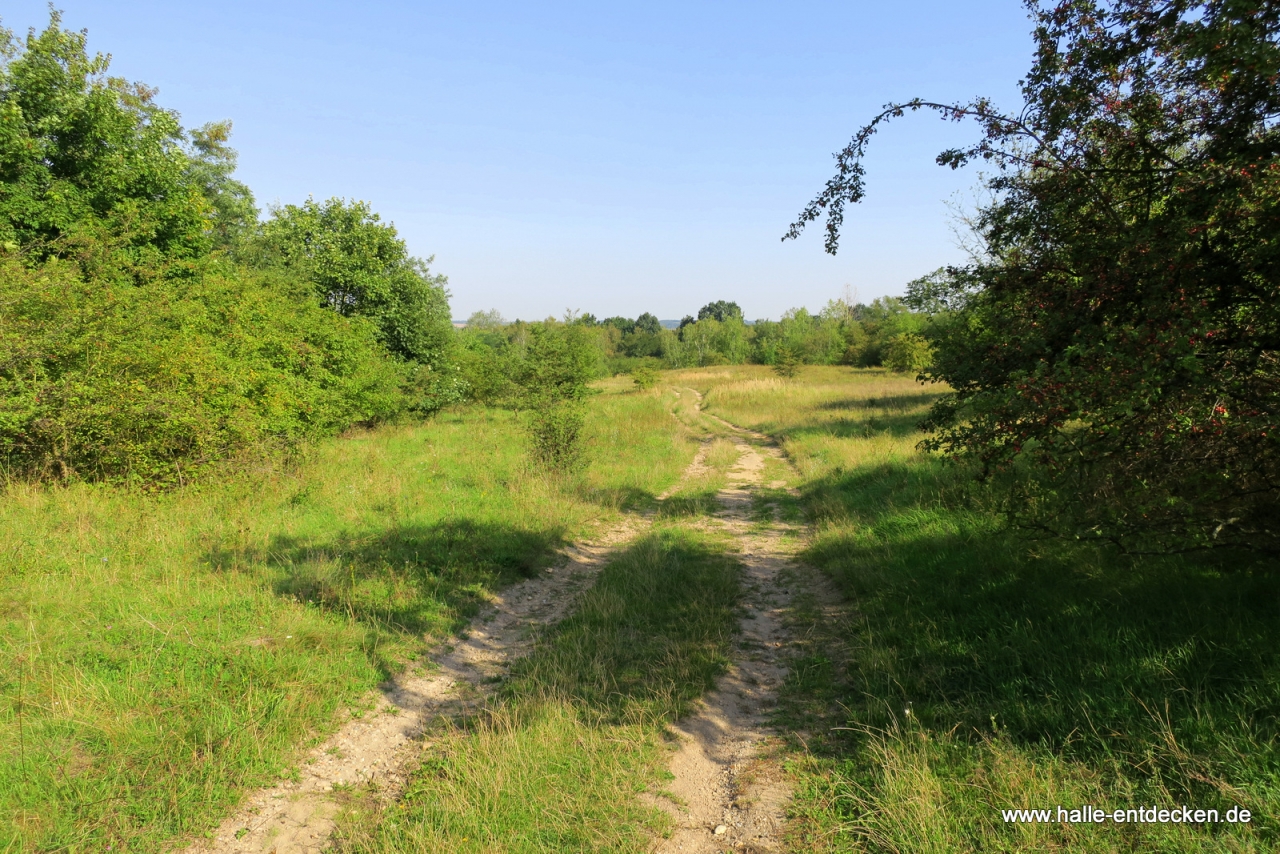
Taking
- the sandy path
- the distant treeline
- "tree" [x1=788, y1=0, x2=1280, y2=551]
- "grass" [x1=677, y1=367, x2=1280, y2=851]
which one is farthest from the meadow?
the distant treeline

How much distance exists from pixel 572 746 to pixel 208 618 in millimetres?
4012

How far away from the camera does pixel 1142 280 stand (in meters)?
3.66

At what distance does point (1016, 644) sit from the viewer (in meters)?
4.63

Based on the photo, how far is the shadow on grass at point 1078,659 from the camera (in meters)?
3.20

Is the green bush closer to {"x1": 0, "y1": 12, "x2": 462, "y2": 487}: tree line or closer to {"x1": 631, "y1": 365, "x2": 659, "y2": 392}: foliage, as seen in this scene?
{"x1": 0, "y1": 12, "x2": 462, "y2": 487}: tree line

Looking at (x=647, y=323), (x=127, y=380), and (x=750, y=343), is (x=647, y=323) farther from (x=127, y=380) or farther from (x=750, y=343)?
(x=127, y=380)

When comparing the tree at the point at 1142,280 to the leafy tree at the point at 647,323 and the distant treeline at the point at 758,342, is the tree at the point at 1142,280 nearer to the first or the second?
the distant treeline at the point at 758,342

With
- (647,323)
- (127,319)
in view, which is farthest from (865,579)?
(647,323)

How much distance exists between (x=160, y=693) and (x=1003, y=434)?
6561mm

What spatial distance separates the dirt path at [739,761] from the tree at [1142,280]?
2622 millimetres

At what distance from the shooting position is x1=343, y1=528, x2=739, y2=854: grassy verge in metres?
3.31

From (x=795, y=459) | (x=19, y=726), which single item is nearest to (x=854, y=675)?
(x=19, y=726)

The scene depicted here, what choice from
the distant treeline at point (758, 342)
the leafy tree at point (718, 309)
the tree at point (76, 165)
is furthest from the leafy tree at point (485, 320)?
the tree at point (76, 165)

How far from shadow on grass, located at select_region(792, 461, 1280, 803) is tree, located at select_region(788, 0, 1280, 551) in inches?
23.5
